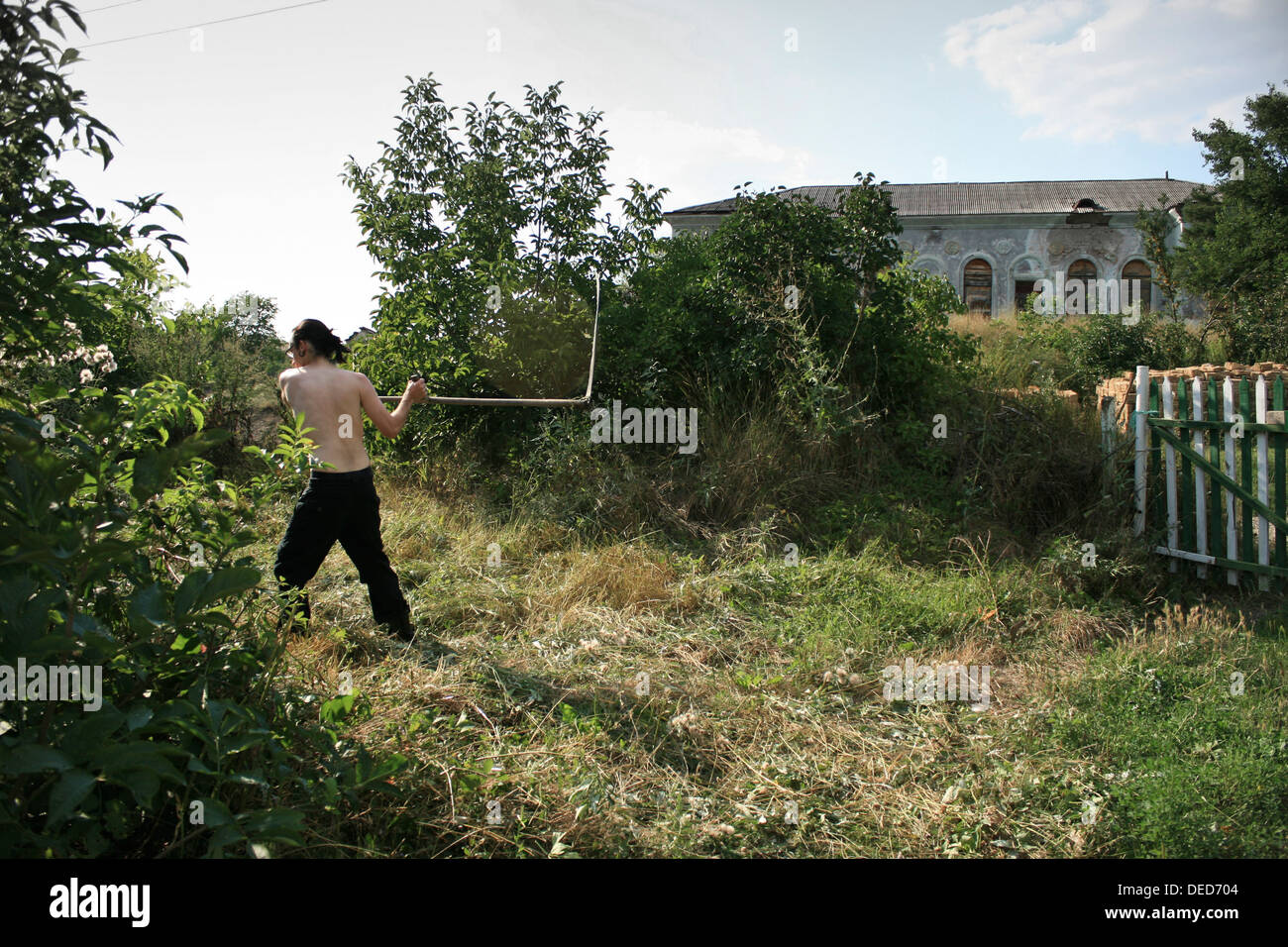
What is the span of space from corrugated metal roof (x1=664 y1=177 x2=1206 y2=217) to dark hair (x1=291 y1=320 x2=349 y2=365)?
22.7 meters

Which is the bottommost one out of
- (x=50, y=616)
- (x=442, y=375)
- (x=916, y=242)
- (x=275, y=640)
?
(x=275, y=640)

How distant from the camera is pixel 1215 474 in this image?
5.65m

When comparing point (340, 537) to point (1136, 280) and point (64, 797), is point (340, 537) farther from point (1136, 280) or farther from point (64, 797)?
point (1136, 280)

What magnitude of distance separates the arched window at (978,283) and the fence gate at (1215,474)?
73.8 feet

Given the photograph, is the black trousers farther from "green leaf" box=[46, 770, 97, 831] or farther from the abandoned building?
the abandoned building

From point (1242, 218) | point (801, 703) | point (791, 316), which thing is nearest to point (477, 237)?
point (791, 316)

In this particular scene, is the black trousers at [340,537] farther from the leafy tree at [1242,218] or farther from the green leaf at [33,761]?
the leafy tree at [1242,218]

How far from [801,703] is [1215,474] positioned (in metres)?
3.84

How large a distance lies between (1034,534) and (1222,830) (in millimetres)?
4011

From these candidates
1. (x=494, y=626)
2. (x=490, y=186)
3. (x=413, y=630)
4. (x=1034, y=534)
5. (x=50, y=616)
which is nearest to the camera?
(x=50, y=616)

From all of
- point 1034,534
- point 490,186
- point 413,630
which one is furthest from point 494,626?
point 490,186

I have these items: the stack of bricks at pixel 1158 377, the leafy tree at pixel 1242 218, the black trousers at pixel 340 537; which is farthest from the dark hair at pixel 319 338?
the leafy tree at pixel 1242 218

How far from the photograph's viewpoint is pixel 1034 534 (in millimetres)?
6508
